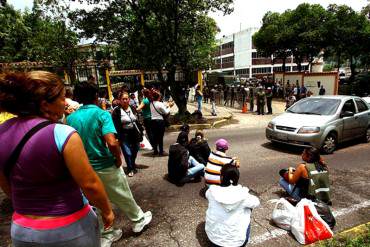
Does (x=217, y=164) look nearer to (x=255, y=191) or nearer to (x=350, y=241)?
(x=255, y=191)

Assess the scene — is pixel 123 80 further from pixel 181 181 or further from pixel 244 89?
pixel 181 181

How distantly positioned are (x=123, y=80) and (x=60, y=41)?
571 cm

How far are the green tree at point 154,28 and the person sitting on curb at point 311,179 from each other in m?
9.44

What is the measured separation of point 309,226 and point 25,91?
12.0ft

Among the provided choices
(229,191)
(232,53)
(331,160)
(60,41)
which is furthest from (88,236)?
(232,53)

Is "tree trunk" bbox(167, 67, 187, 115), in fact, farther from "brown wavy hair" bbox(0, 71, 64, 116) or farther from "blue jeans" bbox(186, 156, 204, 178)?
"brown wavy hair" bbox(0, 71, 64, 116)

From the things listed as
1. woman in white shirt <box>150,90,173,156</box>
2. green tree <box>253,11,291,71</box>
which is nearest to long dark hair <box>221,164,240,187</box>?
woman in white shirt <box>150,90,173,156</box>

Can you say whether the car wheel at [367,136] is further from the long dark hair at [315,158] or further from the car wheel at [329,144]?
the long dark hair at [315,158]

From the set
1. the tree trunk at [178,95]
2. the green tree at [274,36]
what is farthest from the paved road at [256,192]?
the green tree at [274,36]

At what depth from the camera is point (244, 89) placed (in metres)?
19.4

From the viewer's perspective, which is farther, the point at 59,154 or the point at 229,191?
the point at 229,191

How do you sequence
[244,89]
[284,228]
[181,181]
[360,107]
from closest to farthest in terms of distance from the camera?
[284,228], [181,181], [360,107], [244,89]

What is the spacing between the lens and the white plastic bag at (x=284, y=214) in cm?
412

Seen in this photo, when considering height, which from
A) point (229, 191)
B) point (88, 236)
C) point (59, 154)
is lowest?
point (229, 191)
